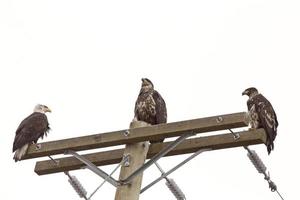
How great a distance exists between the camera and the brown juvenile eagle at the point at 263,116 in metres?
7.28

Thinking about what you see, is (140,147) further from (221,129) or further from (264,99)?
(264,99)

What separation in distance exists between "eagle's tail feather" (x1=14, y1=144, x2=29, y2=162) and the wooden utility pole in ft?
4.75

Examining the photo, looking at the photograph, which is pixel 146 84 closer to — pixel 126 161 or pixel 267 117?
pixel 267 117

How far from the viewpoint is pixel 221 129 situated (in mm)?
5629

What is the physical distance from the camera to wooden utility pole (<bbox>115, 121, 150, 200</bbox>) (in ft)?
19.3

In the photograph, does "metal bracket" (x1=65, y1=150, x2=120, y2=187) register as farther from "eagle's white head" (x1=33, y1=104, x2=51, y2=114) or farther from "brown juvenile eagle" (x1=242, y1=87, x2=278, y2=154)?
"eagle's white head" (x1=33, y1=104, x2=51, y2=114)

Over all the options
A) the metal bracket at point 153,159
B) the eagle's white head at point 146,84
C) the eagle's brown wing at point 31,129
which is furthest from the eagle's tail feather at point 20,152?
the eagle's white head at point 146,84

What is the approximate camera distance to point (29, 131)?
346 inches

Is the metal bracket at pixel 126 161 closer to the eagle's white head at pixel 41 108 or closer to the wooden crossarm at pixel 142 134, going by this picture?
the wooden crossarm at pixel 142 134

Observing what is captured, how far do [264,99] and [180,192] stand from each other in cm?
280

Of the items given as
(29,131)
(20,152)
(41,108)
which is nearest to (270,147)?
(20,152)

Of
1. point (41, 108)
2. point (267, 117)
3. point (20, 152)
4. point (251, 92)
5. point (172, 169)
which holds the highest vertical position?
point (41, 108)

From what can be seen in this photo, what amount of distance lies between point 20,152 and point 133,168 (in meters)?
1.97

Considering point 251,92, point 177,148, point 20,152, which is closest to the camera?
point 177,148
